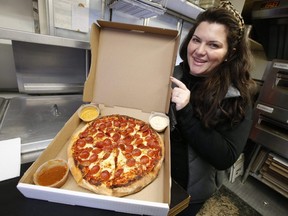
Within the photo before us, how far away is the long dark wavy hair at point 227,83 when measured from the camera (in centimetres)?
78

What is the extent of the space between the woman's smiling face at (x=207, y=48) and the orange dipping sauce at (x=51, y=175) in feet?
2.56

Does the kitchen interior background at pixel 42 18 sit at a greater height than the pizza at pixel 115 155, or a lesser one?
greater

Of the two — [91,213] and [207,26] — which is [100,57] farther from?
[91,213]

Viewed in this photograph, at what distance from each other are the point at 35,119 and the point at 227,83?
111 centimetres

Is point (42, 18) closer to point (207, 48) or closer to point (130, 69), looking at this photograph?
point (130, 69)

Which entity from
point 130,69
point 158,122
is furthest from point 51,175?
point 130,69

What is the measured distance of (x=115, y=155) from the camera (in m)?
0.78

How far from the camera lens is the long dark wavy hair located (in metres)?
0.78

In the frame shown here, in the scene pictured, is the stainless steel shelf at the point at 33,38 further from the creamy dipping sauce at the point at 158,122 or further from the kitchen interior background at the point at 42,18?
the creamy dipping sauce at the point at 158,122

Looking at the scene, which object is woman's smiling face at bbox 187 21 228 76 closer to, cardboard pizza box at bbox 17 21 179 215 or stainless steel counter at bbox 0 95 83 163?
cardboard pizza box at bbox 17 21 179 215

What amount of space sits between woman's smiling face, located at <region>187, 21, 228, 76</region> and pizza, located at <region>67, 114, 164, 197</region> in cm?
43

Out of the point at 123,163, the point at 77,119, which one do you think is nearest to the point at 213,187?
the point at 123,163

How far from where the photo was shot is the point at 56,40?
3.23 feet

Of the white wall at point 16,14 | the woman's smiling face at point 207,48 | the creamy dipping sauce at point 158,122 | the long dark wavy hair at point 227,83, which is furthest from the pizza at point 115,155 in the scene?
the white wall at point 16,14
